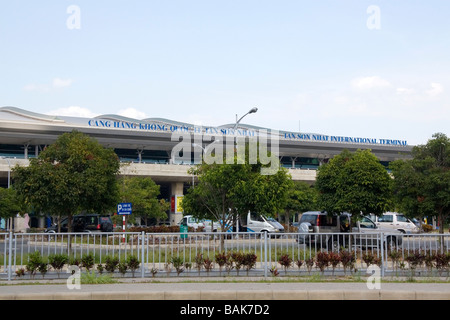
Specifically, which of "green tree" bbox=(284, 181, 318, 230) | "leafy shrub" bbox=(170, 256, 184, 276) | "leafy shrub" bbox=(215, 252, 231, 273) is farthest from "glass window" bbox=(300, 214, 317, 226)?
"green tree" bbox=(284, 181, 318, 230)

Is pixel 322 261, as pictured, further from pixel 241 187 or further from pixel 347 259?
pixel 241 187

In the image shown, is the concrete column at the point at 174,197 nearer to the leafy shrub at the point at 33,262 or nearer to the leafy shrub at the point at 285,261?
the leafy shrub at the point at 33,262

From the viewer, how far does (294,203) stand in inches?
2034

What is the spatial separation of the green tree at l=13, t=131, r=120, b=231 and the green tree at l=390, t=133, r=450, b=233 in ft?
41.3

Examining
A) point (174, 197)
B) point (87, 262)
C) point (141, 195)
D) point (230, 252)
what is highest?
point (141, 195)

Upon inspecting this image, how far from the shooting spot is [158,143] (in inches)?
2520

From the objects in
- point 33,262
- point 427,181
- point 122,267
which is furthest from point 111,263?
point 427,181

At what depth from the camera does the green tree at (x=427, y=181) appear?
20.8 m

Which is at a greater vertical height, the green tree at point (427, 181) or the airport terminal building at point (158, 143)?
the airport terminal building at point (158, 143)

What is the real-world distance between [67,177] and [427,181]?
575 inches

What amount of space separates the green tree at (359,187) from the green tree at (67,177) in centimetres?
1055

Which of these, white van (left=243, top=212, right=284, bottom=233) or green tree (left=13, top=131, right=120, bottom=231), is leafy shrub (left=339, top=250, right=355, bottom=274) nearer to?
green tree (left=13, top=131, right=120, bottom=231)

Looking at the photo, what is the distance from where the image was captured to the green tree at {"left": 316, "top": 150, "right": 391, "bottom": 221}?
2445 cm

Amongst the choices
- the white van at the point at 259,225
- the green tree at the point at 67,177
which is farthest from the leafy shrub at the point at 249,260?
the white van at the point at 259,225
